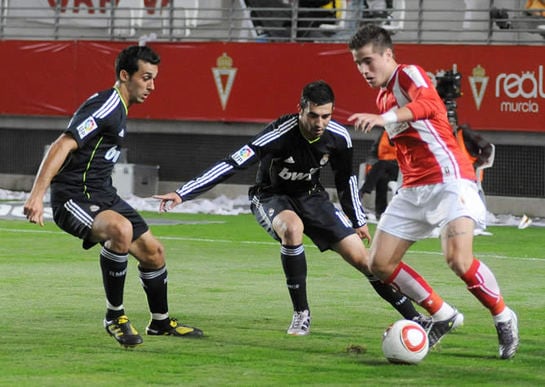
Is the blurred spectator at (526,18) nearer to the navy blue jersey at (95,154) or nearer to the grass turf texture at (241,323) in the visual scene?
the grass turf texture at (241,323)

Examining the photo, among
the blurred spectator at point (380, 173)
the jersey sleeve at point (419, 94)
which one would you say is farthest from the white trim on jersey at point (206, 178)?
the blurred spectator at point (380, 173)

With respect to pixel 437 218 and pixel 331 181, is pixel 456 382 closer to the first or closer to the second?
pixel 437 218

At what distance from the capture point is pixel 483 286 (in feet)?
30.6

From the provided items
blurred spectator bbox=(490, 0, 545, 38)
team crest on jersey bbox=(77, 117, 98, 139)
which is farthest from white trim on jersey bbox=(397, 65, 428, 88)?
blurred spectator bbox=(490, 0, 545, 38)

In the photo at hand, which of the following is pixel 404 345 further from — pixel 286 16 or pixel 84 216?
pixel 286 16

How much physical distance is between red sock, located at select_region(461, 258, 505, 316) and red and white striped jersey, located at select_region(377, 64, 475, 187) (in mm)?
644

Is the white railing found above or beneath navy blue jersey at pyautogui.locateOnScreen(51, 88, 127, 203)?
beneath

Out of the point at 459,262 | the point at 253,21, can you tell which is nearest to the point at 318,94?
the point at 459,262

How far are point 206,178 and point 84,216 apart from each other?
3.36ft

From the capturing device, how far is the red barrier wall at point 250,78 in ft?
83.0

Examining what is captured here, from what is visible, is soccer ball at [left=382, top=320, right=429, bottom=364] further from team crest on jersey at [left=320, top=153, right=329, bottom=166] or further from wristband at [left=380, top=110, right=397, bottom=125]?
team crest on jersey at [left=320, top=153, right=329, bottom=166]

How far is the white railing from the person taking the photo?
90.4 ft

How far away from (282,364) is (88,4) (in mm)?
23659

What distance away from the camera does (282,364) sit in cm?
923
